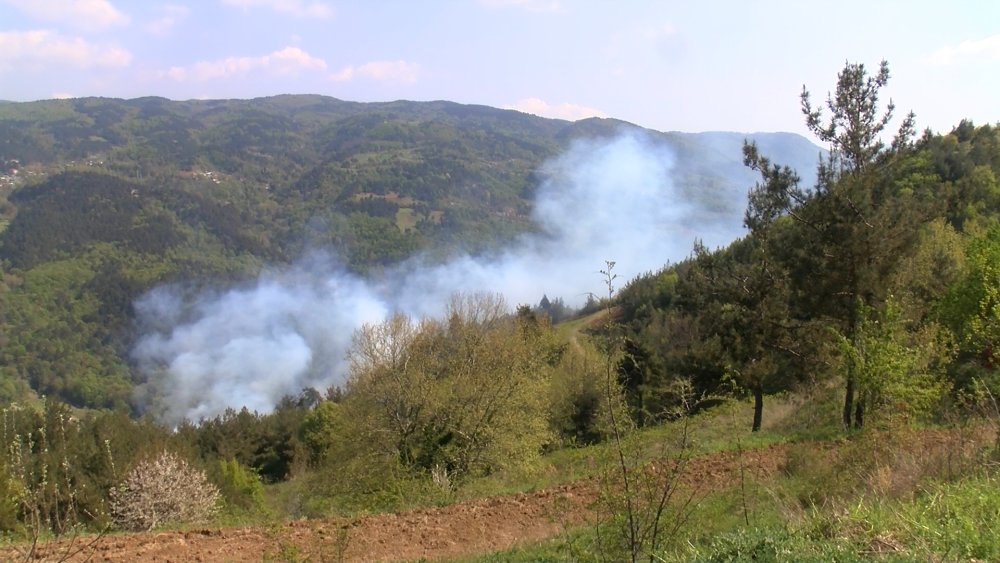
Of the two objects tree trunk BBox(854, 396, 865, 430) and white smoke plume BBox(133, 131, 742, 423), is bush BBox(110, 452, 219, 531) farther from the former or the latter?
white smoke plume BBox(133, 131, 742, 423)

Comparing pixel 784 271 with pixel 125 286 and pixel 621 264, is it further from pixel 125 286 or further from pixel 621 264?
pixel 125 286

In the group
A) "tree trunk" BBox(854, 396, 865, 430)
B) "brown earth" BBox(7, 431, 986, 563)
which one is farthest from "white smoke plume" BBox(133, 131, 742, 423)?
"brown earth" BBox(7, 431, 986, 563)

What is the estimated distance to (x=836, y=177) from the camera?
49.9ft

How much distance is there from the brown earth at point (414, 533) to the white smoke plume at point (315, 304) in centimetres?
9940

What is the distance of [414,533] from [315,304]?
157169 millimetres

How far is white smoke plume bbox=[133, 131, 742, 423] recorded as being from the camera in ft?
418

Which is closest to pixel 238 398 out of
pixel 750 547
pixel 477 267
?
pixel 477 267

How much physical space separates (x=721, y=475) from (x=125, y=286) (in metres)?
171

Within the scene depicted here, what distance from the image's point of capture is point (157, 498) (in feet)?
57.2

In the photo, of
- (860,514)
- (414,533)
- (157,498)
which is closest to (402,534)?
(414,533)

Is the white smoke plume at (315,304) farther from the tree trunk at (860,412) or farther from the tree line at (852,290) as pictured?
the tree trunk at (860,412)

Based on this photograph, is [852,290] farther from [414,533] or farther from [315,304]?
[315,304]

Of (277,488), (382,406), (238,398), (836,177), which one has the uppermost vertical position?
(836,177)

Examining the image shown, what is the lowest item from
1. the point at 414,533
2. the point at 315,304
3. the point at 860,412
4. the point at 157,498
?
the point at 315,304
